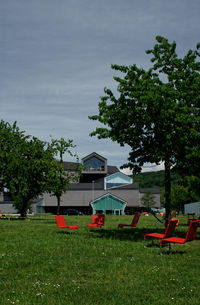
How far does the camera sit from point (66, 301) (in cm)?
648

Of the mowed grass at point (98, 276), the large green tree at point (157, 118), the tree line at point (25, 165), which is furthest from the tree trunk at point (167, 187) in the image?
the tree line at point (25, 165)

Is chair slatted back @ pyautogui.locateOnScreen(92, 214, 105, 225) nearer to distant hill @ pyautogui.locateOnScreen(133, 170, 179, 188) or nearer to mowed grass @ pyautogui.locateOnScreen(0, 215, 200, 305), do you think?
mowed grass @ pyautogui.locateOnScreen(0, 215, 200, 305)

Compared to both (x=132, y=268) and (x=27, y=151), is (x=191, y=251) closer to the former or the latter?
(x=132, y=268)

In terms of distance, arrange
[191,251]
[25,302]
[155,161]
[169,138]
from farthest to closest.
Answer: [155,161] < [169,138] < [191,251] < [25,302]

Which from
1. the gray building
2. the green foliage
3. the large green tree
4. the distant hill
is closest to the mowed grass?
the large green tree

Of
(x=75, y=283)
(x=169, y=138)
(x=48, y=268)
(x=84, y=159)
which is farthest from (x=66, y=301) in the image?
(x=84, y=159)

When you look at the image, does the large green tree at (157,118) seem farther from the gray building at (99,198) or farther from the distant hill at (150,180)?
the distant hill at (150,180)

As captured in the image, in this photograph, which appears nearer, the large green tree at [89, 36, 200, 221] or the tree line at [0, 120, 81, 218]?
the large green tree at [89, 36, 200, 221]

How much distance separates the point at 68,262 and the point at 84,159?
85.3 meters

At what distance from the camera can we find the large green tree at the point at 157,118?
56.3 feet

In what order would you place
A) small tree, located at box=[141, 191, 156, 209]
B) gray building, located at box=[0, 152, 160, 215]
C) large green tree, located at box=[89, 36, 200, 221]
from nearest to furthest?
large green tree, located at box=[89, 36, 200, 221] < gray building, located at box=[0, 152, 160, 215] < small tree, located at box=[141, 191, 156, 209]

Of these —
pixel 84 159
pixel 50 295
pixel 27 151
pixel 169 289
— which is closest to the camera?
pixel 50 295

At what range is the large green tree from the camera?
17.2m

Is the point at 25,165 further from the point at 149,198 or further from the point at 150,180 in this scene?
the point at 150,180
